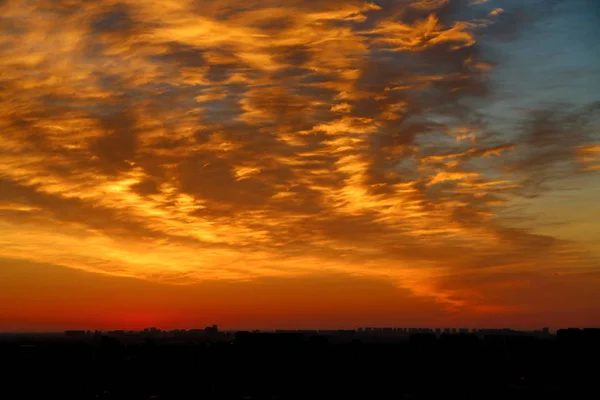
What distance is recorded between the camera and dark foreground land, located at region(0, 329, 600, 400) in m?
122

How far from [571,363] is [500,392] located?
50.9 m

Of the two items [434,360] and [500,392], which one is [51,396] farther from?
[434,360]

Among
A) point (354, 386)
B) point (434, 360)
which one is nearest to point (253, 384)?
point (354, 386)

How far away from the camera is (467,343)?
176875 millimetres

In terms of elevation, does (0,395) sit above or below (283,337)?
below

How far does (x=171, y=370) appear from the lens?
162 meters

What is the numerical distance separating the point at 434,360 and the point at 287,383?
5362 centimetres

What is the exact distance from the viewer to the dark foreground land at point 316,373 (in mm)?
122000

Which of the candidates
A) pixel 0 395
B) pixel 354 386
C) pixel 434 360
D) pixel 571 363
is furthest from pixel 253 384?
pixel 571 363

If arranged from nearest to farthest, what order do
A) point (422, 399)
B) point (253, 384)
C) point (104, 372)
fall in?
point (422, 399), point (253, 384), point (104, 372)

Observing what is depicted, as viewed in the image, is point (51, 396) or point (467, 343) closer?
point (51, 396)

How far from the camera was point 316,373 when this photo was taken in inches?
5758

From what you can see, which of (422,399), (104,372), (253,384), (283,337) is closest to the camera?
(422,399)

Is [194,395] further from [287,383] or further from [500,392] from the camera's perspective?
[500,392]
